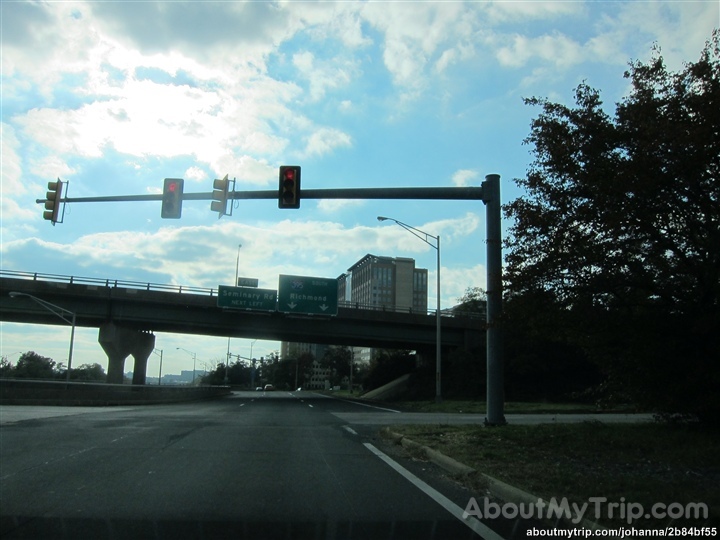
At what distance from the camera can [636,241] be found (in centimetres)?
1245

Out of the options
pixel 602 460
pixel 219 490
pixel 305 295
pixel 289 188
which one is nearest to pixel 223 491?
pixel 219 490

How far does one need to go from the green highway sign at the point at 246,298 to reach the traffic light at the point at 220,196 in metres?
32.7

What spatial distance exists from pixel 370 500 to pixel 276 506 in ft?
4.05

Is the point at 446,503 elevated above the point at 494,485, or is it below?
below

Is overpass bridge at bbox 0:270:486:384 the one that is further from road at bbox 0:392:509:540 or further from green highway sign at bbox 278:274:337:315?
road at bbox 0:392:509:540

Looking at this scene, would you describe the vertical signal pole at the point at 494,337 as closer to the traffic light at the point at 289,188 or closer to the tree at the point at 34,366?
the traffic light at the point at 289,188

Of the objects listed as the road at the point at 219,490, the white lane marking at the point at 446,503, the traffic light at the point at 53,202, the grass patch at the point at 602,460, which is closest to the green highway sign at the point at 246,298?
the traffic light at the point at 53,202

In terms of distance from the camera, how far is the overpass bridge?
48.6 m

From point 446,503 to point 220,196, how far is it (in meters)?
10.8

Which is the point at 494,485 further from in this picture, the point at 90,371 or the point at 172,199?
the point at 90,371

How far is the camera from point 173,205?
16.7m

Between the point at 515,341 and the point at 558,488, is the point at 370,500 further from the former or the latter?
the point at 515,341

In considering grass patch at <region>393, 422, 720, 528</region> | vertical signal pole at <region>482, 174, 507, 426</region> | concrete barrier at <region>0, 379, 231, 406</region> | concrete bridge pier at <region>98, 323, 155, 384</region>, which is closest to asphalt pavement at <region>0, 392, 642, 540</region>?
grass patch at <region>393, 422, 720, 528</region>

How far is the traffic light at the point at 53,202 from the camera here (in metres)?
17.0
